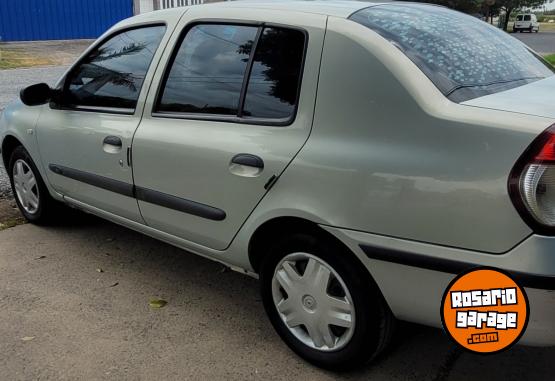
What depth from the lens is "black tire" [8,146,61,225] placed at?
4254mm

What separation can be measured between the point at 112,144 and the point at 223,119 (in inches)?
Answer: 34.1

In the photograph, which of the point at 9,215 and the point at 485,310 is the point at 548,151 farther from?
the point at 9,215

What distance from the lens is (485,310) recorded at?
2074 mm

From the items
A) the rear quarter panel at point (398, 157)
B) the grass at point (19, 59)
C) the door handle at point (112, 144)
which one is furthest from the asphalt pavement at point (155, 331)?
the grass at point (19, 59)

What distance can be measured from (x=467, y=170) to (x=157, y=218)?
1803 mm

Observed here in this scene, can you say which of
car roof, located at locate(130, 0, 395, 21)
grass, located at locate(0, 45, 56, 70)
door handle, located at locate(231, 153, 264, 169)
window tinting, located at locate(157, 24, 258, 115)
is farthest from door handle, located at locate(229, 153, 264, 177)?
grass, located at locate(0, 45, 56, 70)

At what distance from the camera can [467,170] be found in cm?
199

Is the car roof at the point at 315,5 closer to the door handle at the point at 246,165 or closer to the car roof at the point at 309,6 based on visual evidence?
the car roof at the point at 309,6

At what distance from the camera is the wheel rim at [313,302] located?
8.07ft

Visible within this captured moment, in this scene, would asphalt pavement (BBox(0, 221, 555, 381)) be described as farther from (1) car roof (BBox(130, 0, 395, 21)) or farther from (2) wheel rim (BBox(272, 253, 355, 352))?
(1) car roof (BBox(130, 0, 395, 21))

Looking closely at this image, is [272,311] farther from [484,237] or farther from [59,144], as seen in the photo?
[59,144]

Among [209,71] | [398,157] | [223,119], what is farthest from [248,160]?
[398,157]

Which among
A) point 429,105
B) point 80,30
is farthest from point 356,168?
point 80,30

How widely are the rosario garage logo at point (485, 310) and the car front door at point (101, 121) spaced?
1.92m
